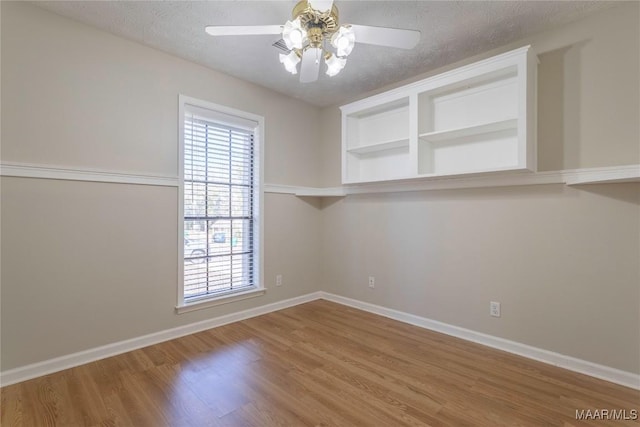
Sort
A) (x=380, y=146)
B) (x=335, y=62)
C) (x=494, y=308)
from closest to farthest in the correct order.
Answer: (x=335, y=62), (x=494, y=308), (x=380, y=146)

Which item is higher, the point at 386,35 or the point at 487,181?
the point at 386,35

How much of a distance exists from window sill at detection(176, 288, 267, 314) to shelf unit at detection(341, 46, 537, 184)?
5.51 feet

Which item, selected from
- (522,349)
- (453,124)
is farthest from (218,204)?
(522,349)

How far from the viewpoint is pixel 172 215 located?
290cm

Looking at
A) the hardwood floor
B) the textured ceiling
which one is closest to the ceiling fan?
the textured ceiling

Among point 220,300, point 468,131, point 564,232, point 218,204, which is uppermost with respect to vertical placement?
point 468,131

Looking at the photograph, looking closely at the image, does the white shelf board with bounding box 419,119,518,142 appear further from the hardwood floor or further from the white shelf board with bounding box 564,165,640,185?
the hardwood floor

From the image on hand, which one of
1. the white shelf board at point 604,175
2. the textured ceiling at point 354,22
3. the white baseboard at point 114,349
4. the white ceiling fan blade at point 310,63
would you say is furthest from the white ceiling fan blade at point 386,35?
the white baseboard at point 114,349

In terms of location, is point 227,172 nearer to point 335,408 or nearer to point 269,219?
point 269,219

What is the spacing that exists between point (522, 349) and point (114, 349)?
3383 mm

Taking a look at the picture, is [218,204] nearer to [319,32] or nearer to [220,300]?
[220,300]

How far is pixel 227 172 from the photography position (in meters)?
3.34

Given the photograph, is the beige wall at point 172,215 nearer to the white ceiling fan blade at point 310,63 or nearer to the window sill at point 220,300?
the window sill at point 220,300

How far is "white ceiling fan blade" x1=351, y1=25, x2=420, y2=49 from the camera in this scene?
5.90 ft
